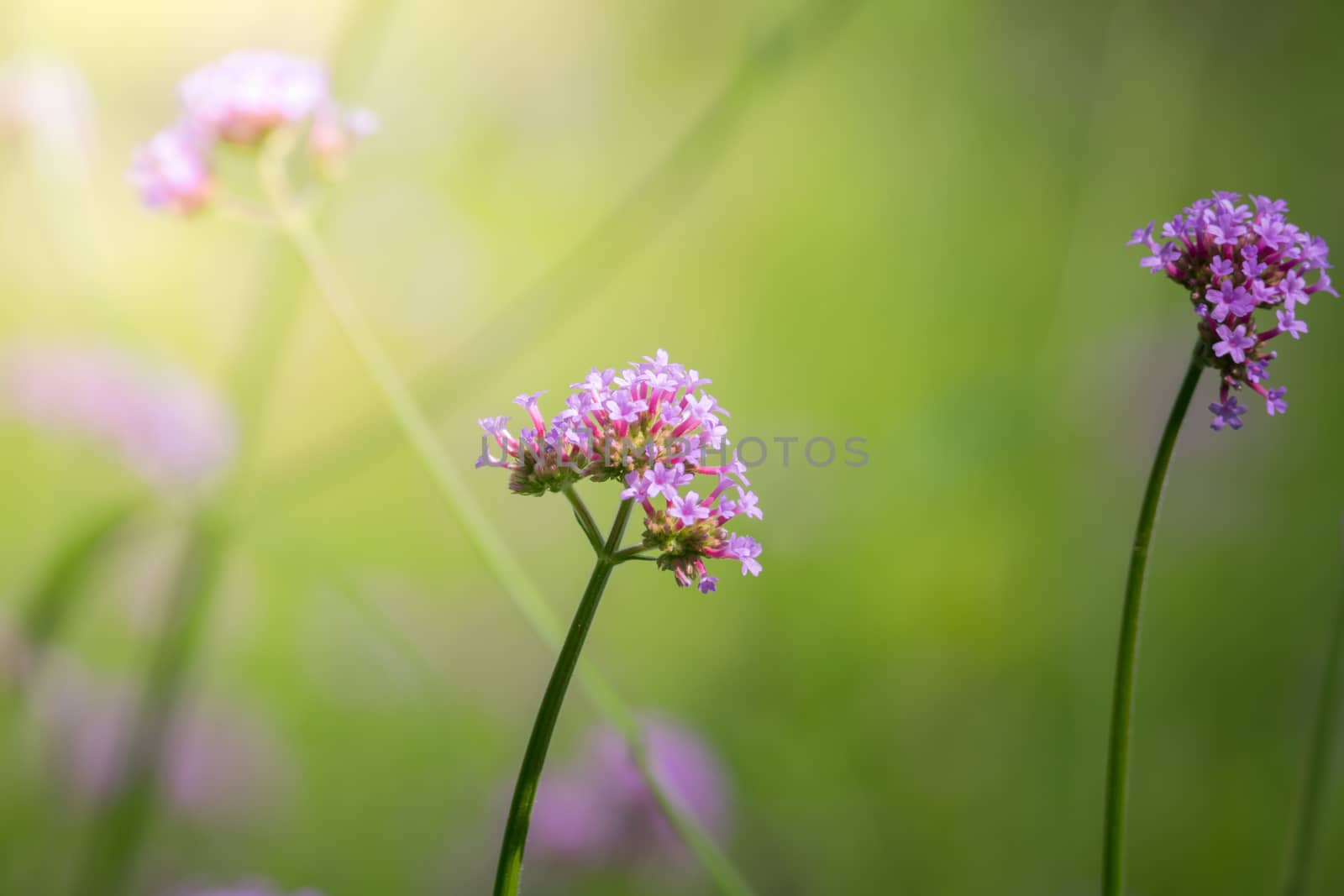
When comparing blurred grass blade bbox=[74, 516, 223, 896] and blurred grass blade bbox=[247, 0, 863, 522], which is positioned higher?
blurred grass blade bbox=[247, 0, 863, 522]

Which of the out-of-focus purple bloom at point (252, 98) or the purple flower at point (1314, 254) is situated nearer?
the purple flower at point (1314, 254)

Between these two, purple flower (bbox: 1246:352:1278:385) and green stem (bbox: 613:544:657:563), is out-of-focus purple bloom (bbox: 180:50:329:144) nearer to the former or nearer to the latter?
green stem (bbox: 613:544:657:563)

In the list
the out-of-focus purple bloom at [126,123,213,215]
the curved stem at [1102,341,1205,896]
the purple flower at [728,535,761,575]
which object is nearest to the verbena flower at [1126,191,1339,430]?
the curved stem at [1102,341,1205,896]

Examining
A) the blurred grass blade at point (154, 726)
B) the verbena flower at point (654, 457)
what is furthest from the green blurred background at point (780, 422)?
the verbena flower at point (654, 457)

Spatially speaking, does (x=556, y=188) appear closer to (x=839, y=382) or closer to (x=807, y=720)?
(x=839, y=382)

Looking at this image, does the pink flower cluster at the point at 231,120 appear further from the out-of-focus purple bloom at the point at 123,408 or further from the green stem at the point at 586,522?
the green stem at the point at 586,522

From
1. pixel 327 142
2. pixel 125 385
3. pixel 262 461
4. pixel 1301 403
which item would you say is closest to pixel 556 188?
pixel 262 461
